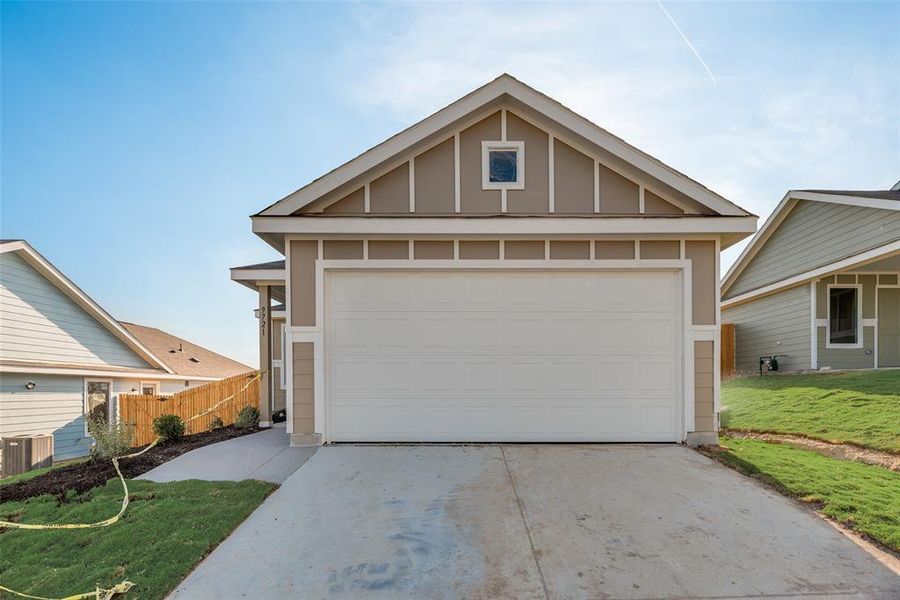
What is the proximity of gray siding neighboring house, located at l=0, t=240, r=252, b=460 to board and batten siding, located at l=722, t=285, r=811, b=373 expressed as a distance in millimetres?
20933

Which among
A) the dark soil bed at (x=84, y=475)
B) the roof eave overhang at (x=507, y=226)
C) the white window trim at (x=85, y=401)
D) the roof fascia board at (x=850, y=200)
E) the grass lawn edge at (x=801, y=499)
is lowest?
the white window trim at (x=85, y=401)

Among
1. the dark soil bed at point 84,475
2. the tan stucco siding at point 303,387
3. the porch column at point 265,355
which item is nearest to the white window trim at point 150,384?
the porch column at point 265,355

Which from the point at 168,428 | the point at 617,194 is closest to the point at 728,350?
the point at 617,194

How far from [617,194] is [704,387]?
318cm

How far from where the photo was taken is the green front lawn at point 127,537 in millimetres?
3459

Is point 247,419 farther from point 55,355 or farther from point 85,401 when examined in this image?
point 85,401

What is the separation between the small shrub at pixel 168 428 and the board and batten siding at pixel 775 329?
1587cm

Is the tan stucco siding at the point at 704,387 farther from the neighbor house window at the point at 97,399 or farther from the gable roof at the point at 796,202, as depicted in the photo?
the neighbor house window at the point at 97,399

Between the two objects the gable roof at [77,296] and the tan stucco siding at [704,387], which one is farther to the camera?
the gable roof at [77,296]

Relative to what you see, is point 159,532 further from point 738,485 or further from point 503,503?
point 738,485

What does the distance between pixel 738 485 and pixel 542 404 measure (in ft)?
8.32

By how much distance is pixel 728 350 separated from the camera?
1577 centimetres

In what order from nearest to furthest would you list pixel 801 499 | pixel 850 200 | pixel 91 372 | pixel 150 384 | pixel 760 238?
pixel 801 499 → pixel 850 200 → pixel 91 372 → pixel 760 238 → pixel 150 384

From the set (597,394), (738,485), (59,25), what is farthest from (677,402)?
(59,25)
